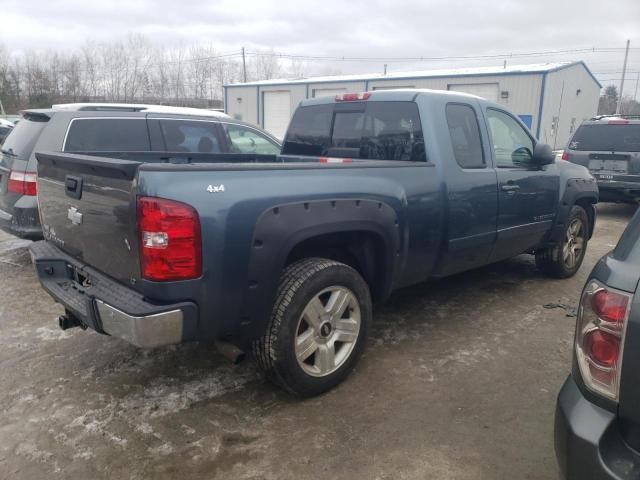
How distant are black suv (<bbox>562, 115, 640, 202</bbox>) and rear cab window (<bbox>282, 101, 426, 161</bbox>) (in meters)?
6.74

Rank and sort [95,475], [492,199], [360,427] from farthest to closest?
1. [492,199]
2. [360,427]
3. [95,475]

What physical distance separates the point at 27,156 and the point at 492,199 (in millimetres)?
4702

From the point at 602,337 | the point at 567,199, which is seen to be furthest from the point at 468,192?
the point at 602,337

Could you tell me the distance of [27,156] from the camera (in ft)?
17.7

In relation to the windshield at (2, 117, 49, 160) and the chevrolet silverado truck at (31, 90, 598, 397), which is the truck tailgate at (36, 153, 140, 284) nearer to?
the chevrolet silverado truck at (31, 90, 598, 397)

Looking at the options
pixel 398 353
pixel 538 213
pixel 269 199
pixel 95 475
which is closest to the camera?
pixel 95 475

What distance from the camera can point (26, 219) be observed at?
17.3 feet

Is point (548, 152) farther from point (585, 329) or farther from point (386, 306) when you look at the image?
point (585, 329)

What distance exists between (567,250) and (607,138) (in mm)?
4936

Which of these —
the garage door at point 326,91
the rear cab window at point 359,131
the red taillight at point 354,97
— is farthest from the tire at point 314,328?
the garage door at point 326,91

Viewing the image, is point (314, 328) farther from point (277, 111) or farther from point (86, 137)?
point (277, 111)

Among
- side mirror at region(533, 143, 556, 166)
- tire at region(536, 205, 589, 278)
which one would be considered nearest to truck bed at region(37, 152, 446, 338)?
side mirror at region(533, 143, 556, 166)

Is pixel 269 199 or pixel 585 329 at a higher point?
pixel 269 199

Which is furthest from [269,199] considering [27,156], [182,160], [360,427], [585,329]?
[27,156]
